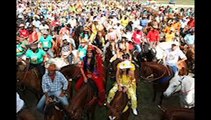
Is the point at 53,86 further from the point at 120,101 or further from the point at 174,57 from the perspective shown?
the point at 174,57

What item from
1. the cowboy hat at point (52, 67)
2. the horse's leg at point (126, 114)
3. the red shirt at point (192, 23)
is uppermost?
the red shirt at point (192, 23)

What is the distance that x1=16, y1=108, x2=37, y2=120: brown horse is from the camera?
5.39 meters

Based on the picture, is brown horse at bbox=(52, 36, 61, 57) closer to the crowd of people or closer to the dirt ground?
the crowd of people

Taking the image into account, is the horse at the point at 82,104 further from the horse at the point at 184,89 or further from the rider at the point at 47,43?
the horse at the point at 184,89

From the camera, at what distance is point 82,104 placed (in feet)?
18.2

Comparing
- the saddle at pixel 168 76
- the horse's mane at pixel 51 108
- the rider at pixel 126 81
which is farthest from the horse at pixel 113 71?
the horse's mane at pixel 51 108

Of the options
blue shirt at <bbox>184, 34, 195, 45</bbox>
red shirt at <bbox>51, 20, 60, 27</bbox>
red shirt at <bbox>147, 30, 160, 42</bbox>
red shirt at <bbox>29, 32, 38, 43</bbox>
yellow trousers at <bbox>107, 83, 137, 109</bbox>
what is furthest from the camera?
red shirt at <bbox>51, 20, 60, 27</bbox>

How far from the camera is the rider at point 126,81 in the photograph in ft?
18.4

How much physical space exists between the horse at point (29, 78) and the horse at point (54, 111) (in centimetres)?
22

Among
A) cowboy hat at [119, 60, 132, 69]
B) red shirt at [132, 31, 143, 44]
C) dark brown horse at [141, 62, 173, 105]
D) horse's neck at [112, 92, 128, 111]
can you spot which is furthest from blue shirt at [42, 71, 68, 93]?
red shirt at [132, 31, 143, 44]

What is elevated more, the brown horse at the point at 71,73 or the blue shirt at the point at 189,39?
the blue shirt at the point at 189,39

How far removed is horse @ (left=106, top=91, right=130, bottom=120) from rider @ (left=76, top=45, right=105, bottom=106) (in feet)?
0.60

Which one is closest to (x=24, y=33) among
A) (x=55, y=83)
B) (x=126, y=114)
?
(x=55, y=83)

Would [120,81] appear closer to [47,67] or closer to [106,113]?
[106,113]
